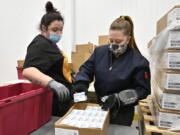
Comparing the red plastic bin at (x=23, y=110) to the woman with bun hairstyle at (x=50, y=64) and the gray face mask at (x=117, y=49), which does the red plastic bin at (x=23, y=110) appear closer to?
the woman with bun hairstyle at (x=50, y=64)

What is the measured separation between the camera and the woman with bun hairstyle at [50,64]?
1.00m

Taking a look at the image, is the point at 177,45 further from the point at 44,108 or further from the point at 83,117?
the point at 44,108

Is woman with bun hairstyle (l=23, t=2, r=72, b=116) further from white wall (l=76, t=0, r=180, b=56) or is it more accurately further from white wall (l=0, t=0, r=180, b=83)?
white wall (l=76, t=0, r=180, b=56)

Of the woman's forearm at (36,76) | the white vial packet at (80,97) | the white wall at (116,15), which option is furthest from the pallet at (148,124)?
the white wall at (116,15)

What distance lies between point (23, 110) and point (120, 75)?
0.59m

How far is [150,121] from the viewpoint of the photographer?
3.71ft

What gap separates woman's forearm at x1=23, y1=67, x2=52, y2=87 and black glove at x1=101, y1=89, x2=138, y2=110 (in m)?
0.35

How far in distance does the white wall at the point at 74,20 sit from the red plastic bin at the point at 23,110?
139 centimetres

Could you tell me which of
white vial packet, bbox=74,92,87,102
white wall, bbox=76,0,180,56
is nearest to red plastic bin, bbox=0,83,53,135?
white vial packet, bbox=74,92,87,102

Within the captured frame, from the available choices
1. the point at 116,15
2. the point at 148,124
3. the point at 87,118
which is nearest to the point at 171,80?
the point at 148,124

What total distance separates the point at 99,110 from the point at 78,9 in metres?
2.40

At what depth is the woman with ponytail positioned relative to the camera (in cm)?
107

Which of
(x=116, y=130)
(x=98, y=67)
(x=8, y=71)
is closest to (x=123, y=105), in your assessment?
(x=116, y=130)

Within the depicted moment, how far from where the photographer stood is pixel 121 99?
3.43ft
